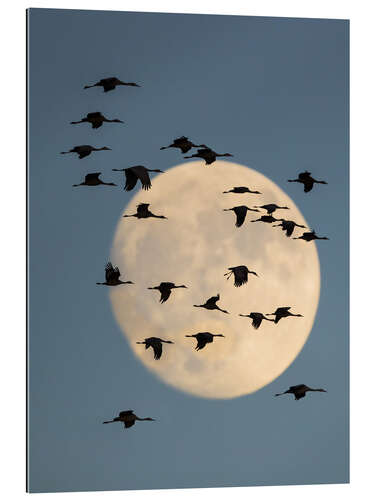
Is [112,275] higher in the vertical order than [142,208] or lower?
lower

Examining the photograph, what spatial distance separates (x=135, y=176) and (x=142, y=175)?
0.05 meters

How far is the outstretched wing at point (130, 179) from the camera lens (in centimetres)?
676

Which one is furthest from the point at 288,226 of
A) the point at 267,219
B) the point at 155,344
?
the point at 155,344

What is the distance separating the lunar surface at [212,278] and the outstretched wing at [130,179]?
67 mm

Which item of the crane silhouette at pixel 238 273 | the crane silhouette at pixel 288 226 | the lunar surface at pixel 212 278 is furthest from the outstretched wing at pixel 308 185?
the crane silhouette at pixel 238 273

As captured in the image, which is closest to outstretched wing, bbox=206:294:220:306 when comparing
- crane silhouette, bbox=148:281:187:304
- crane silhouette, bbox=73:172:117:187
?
crane silhouette, bbox=148:281:187:304

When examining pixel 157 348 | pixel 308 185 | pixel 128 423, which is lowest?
pixel 128 423

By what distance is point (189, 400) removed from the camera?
6832 mm

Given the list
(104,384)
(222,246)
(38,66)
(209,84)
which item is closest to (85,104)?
(38,66)

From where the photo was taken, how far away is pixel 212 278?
22.6ft

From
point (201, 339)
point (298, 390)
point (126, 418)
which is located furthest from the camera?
point (298, 390)

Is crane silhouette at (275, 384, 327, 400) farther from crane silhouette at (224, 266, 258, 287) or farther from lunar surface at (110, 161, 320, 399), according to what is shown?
crane silhouette at (224, 266, 258, 287)

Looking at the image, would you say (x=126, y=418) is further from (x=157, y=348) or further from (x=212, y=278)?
A: (x=212, y=278)

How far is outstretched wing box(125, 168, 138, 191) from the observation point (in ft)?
22.2
